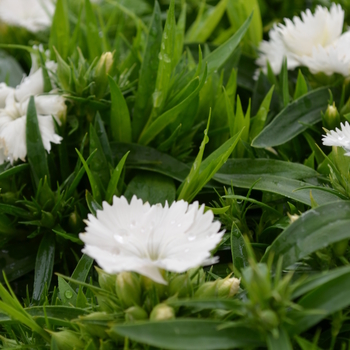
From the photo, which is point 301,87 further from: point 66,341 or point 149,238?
point 66,341

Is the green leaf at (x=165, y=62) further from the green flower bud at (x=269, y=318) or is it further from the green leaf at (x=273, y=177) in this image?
the green flower bud at (x=269, y=318)

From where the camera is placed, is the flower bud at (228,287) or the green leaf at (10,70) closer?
the flower bud at (228,287)

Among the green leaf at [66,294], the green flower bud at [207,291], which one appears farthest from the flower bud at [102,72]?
the green flower bud at [207,291]

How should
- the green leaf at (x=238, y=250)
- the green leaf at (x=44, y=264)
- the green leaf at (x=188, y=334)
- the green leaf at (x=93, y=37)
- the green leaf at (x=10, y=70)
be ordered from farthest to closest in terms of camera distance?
the green leaf at (x=10, y=70), the green leaf at (x=93, y=37), the green leaf at (x=44, y=264), the green leaf at (x=238, y=250), the green leaf at (x=188, y=334)

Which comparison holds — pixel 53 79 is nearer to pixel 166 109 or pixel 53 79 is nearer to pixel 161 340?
pixel 166 109

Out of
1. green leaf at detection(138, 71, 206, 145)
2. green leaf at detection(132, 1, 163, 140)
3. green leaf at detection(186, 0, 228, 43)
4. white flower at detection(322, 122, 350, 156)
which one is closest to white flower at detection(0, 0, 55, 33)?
green leaf at detection(186, 0, 228, 43)

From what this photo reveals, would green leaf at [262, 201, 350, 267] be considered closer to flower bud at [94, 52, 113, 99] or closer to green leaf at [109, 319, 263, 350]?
green leaf at [109, 319, 263, 350]
